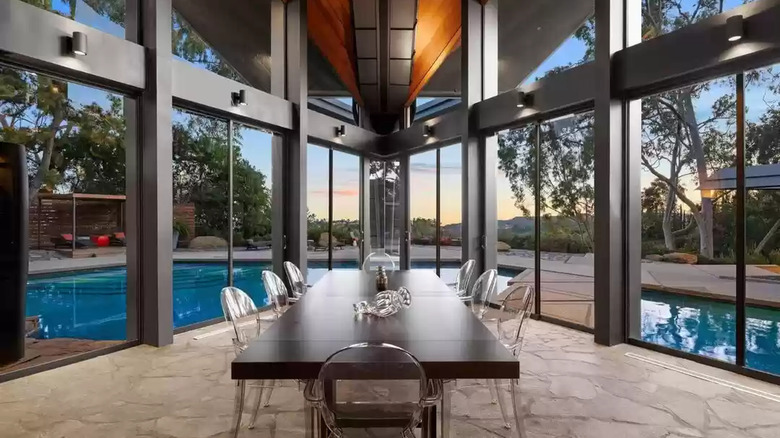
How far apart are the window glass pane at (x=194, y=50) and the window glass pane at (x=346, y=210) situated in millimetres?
2920

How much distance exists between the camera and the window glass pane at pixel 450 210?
7.54 m

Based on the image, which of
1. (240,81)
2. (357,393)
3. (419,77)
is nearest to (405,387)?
(357,393)

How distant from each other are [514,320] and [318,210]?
5.84m

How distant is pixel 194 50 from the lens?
5.45 metres

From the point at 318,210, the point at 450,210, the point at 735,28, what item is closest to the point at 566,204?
the point at 450,210

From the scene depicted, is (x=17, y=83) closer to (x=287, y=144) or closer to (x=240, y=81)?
(x=240, y=81)

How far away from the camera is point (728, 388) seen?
3.33m

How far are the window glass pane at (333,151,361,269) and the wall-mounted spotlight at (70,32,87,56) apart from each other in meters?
4.90

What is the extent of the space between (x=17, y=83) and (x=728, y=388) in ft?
20.8

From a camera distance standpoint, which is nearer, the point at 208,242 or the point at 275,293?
the point at 275,293

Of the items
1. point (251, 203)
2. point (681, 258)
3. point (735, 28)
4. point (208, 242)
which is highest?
point (735, 28)

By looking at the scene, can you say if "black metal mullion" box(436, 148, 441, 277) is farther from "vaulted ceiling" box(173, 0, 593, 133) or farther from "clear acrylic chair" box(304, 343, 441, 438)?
"clear acrylic chair" box(304, 343, 441, 438)

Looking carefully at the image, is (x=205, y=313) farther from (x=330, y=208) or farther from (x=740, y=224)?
(x=740, y=224)

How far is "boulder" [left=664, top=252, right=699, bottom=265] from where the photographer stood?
4492mm
